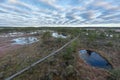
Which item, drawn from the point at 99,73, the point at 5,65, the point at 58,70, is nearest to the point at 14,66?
the point at 5,65

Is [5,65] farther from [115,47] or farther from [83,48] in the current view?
[115,47]

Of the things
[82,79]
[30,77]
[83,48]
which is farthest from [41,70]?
[83,48]

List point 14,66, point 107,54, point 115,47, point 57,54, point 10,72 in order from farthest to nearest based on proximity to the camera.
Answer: point 115,47 → point 107,54 → point 57,54 → point 14,66 → point 10,72

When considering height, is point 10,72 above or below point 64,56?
below

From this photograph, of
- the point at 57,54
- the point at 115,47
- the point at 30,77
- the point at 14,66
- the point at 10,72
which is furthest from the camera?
the point at 115,47

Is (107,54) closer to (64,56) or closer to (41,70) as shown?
(64,56)

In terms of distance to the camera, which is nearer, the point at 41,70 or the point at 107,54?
the point at 41,70
